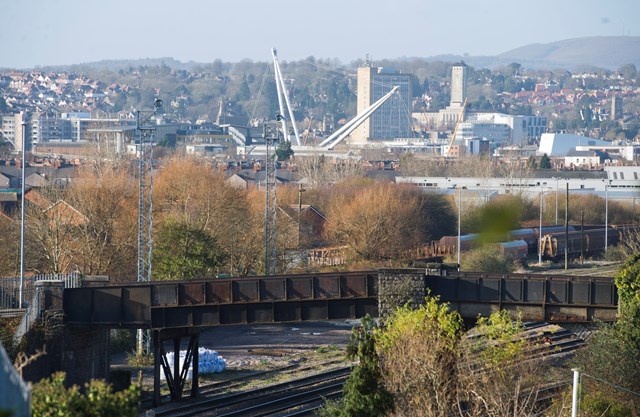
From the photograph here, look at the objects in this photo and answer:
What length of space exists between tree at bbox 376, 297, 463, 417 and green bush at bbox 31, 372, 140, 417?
655cm

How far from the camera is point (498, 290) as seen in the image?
20.9 m

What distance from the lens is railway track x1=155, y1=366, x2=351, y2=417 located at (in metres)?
19.5

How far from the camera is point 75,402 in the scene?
960 cm

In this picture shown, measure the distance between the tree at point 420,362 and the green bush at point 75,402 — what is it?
6.55m

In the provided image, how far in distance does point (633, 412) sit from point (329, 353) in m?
9.72

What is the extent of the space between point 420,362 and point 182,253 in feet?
46.5

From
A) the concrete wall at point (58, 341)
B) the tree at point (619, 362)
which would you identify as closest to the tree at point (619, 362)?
the tree at point (619, 362)

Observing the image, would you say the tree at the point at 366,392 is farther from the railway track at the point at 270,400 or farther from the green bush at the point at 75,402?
the green bush at the point at 75,402

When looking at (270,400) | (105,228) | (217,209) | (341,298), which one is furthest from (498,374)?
(217,209)

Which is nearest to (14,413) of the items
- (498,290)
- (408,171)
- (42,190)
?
(498,290)

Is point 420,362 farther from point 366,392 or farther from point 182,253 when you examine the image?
point 182,253

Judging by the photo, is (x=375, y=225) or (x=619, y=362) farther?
(x=375, y=225)

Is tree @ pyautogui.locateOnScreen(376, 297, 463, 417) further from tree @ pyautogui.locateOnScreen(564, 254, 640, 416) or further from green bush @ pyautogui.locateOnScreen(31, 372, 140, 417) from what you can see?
green bush @ pyautogui.locateOnScreen(31, 372, 140, 417)

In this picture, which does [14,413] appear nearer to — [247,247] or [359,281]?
[359,281]
